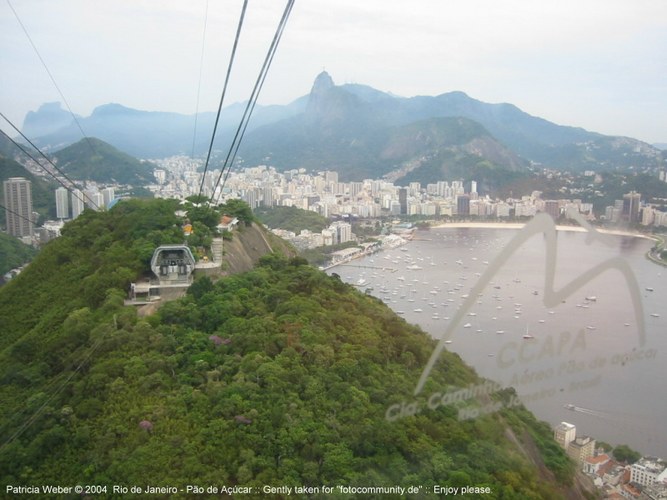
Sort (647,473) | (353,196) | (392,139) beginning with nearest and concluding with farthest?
(647,473) → (353,196) → (392,139)

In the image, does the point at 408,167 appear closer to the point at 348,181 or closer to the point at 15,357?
the point at 348,181

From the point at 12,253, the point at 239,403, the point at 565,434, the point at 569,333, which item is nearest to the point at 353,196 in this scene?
the point at 12,253

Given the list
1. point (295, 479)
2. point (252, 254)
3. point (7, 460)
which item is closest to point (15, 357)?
point (7, 460)

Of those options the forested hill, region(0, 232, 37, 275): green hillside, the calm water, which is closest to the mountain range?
region(0, 232, 37, 275): green hillside

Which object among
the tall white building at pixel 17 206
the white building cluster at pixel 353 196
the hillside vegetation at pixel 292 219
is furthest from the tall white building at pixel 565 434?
the hillside vegetation at pixel 292 219

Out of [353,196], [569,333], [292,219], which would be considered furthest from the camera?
[353,196]

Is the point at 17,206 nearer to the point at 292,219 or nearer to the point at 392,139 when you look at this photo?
the point at 292,219
